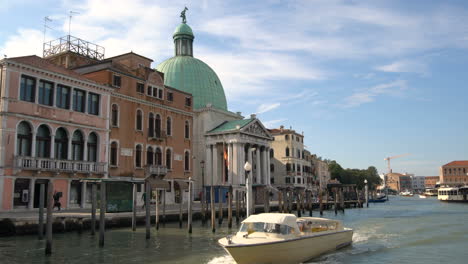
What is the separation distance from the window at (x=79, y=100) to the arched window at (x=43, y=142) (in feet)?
10.3

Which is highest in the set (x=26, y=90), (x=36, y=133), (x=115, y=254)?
(x=26, y=90)

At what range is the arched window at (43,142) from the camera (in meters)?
29.3

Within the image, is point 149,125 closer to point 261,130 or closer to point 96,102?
point 96,102

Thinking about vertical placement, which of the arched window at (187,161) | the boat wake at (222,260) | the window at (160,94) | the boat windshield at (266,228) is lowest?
the boat wake at (222,260)

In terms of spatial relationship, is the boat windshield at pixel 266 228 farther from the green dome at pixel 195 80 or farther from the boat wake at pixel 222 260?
the green dome at pixel 195 80

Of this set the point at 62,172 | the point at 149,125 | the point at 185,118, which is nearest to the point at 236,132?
the point at 185,118

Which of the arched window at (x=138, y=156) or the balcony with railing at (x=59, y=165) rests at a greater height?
the arched window at (x=138, y=156)

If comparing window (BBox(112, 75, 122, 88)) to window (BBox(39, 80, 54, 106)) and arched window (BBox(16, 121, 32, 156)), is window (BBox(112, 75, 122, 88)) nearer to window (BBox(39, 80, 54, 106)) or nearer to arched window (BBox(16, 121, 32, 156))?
window (BBox(39, 80, 54, 106))

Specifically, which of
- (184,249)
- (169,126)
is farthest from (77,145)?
(184,249)

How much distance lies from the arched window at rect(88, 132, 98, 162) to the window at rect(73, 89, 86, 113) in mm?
2235

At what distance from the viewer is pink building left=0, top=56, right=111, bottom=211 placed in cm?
2728

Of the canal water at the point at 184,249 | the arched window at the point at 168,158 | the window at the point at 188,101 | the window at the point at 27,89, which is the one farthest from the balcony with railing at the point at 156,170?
the canal water at the point at 184,249

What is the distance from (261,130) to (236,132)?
5.90 metres

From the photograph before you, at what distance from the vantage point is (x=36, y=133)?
29.0 m
